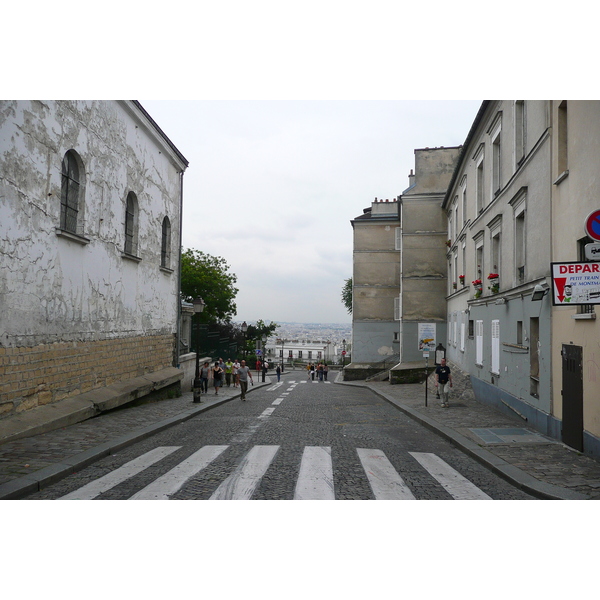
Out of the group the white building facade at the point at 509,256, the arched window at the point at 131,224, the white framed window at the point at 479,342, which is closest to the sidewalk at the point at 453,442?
the white building facade at the point at 509,256

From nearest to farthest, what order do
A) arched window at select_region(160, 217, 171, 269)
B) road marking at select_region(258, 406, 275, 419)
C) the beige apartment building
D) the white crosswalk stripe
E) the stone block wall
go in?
the white crosswalk stripe
the beige apartment building
the stone block wall
road marking at select_region(258, 406, 275, 419)
arched window at select_region(160, 217, 171, 269)

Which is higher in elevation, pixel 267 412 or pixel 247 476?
pixel 247 476

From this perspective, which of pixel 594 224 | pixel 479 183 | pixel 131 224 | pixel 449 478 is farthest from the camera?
pixel 479 183

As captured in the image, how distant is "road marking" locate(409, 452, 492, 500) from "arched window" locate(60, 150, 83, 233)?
906 centimetres

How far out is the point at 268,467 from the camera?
7625 millimetres

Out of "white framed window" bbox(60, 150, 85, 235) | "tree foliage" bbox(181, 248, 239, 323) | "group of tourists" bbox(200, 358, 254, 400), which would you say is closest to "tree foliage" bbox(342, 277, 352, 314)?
"tree foliage" bbox(181, 248, 239, 323)

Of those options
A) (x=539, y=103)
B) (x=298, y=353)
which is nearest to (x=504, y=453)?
(x=539, y=103)

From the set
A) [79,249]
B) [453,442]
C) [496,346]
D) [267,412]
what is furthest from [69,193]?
[496,346]

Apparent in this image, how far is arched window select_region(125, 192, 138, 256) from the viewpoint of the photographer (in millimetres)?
16531

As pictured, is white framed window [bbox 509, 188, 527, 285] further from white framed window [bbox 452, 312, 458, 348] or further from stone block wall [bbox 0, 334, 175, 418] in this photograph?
white framed window [bbox 452, 312, 458, 348]

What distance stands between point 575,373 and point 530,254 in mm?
3906

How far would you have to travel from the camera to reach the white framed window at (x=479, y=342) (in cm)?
1820

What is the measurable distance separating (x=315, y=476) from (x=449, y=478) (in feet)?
6.18

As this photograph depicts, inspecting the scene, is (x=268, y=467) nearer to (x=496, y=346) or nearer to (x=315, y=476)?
(x=315, y=476)
